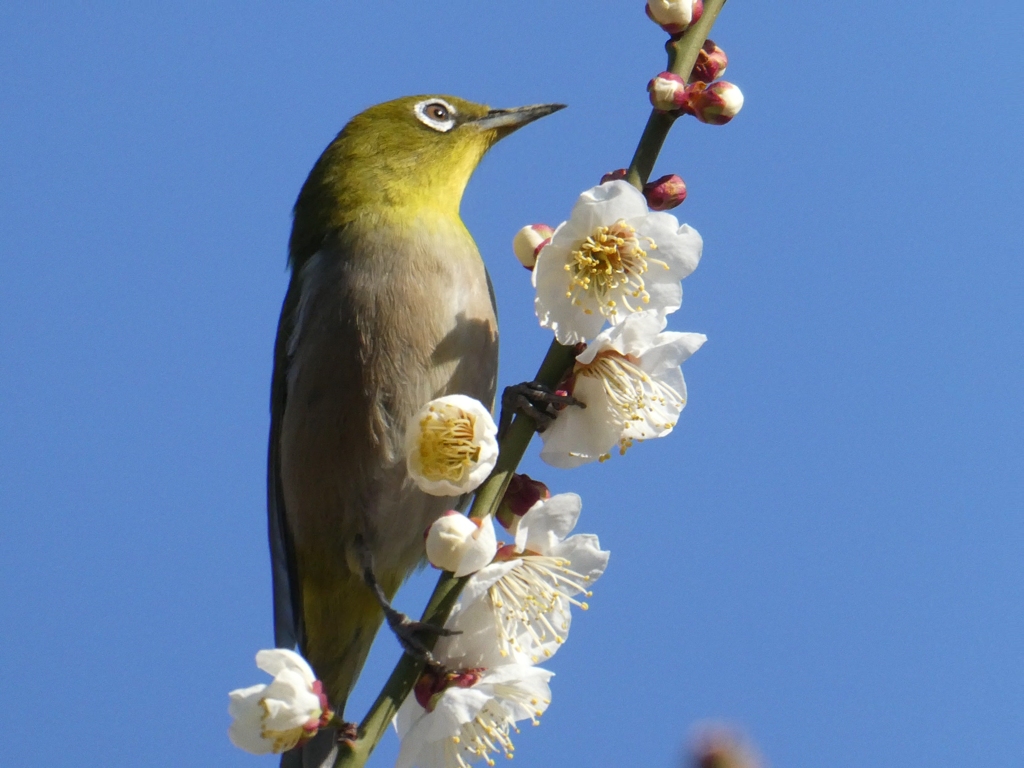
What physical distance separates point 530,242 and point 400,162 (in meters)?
2.62

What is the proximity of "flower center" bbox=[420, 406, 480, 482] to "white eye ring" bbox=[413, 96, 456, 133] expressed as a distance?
325 centimetres

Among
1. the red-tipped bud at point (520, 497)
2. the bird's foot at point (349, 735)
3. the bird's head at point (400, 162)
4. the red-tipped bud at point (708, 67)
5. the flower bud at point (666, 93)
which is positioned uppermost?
the bird's head at point (400, 162)

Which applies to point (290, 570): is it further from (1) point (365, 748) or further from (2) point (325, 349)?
(1) point (365, 748)

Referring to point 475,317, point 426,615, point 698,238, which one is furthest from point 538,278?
point 475,317

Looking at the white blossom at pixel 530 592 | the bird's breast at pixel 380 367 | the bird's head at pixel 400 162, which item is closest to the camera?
the white blossom at pixel 530 592

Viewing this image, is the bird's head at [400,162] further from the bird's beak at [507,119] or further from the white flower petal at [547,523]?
the white flower petal at [547,523]

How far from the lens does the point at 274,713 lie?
2.31m

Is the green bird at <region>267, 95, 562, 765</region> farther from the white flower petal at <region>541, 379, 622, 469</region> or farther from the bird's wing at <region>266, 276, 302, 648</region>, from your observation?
the white flower petal at <region>541, 379, 622, 469</region>

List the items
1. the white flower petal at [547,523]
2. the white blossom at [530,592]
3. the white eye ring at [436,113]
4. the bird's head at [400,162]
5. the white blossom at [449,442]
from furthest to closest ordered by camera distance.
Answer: the white eye ring at [436,113] → the bird's head at [400,162] → the white flower petal at [547,523] → the white blossom at [530,592] → the white blossom at [449,442]

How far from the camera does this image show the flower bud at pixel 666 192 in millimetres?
2889

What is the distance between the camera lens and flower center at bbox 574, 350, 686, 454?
2955 mm

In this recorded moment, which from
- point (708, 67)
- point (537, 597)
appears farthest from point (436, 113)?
point (537, 597)

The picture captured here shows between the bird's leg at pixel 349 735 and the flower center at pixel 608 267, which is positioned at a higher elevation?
the flower center at pixel 608 267

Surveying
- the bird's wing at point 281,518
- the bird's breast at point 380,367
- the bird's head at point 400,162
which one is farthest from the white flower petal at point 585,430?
the bird's head at point 400,162
